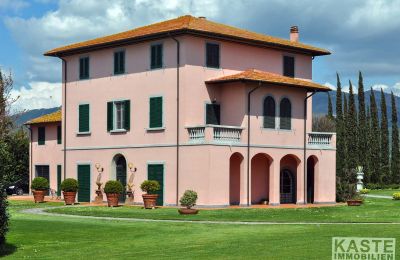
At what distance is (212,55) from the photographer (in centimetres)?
4366

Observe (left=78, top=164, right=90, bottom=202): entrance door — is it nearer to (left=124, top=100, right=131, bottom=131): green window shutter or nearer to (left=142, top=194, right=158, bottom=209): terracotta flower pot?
(left=124, top=100, right=131, bottom=131): green window shutter

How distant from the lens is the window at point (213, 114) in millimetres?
43500

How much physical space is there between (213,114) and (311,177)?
8119 mm

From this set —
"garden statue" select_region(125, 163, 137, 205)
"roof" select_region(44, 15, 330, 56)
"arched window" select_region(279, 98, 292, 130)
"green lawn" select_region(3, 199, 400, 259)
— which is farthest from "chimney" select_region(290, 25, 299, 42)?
"green lawn" select_region(3, 199, 400, 259)

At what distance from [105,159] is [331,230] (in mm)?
24078

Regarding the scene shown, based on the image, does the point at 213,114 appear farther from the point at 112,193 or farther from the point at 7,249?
the point at 7,249

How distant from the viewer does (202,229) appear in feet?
90.8

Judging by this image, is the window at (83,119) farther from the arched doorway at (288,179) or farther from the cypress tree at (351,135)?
the cypress tree at (351,135)

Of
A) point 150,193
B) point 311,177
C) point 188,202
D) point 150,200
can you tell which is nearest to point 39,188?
point 150,193

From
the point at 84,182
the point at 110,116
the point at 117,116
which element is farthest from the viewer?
the point at 84,182

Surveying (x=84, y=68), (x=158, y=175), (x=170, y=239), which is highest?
(x=84, y=68)

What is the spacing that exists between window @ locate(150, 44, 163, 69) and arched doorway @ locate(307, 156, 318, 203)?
1104cm

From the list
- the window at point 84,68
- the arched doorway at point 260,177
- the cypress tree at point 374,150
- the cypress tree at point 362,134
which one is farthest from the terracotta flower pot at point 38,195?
the cypress tree at point 374,150

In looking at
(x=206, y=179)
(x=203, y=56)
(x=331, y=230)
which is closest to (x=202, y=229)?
(x=331, y=230)
